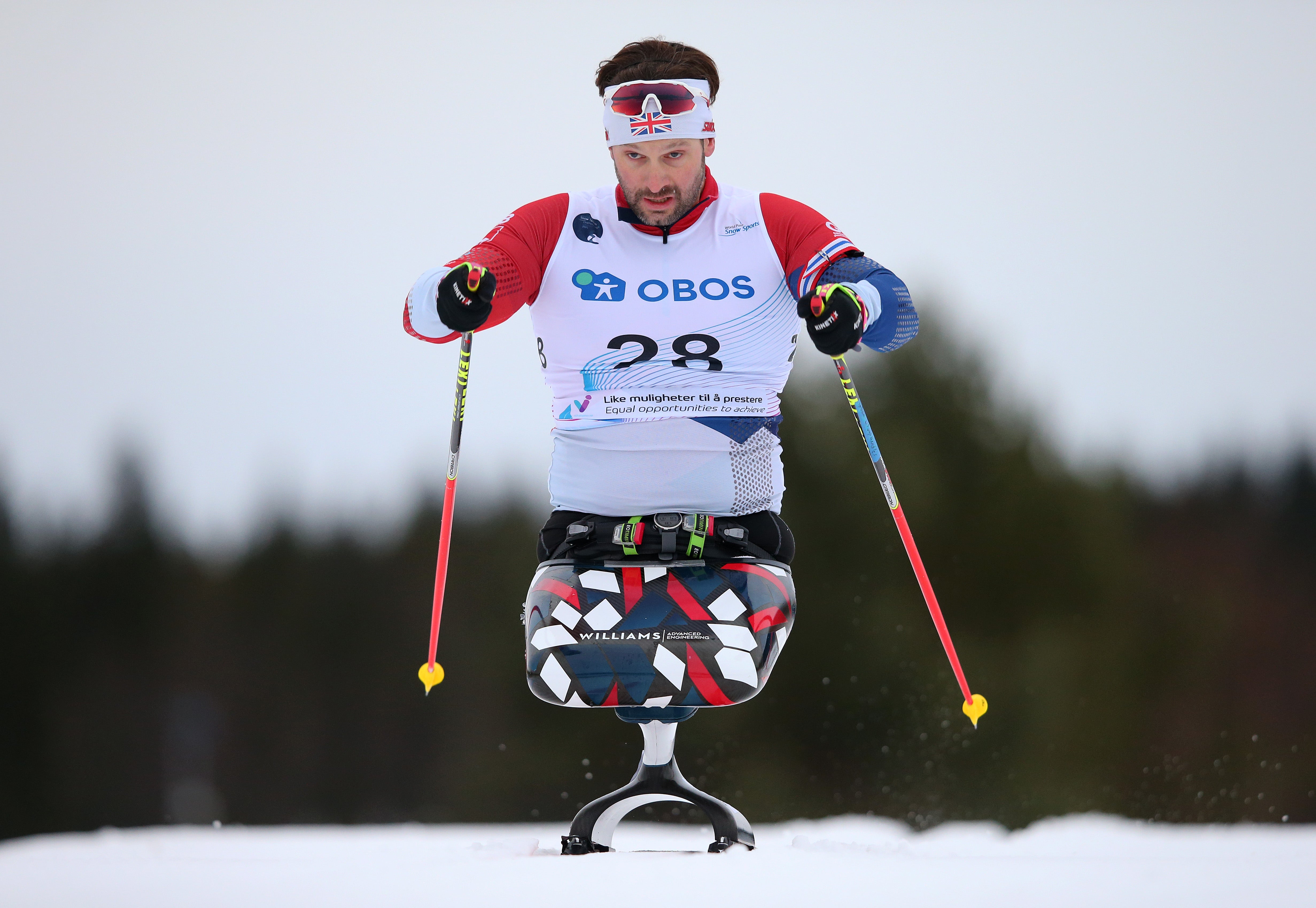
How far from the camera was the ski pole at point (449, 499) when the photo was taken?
4336mm

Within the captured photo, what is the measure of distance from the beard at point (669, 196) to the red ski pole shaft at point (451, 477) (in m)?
0.71

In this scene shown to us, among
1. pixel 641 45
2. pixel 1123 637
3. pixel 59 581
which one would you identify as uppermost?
pixel 641 45

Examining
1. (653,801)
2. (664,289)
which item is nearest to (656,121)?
(664,289)

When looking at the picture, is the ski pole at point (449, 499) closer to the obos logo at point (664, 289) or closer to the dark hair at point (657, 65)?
the obos logo at point (664, 289)

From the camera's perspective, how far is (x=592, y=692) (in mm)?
4047

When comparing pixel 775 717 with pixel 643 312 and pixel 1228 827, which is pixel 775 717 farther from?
pixel 643 312

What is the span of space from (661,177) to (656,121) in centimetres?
18

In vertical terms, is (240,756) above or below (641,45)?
below

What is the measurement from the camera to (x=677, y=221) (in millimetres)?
4371

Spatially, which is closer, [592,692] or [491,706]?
[592,692]

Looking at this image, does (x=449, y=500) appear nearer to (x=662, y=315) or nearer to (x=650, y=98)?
(x=662, y=315)

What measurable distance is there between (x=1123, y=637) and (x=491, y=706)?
1162cm

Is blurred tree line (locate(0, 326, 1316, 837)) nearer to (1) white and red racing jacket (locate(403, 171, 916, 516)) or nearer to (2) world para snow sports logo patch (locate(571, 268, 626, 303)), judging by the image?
(1) white and red racing jacket (locate(403, 171, 916, 516))

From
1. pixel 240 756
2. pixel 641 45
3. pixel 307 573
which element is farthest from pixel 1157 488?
pixel 641 45
